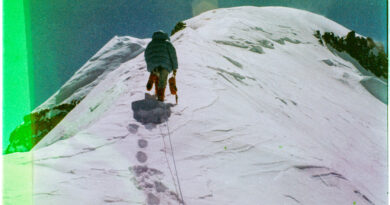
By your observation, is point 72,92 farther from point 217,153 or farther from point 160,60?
point 217,153

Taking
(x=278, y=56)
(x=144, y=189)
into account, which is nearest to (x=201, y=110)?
(x=144, y=189)

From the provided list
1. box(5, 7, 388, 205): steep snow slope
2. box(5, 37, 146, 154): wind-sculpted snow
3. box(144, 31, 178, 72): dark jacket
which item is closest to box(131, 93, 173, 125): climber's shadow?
box(5, 7, 388, 205): steep snow slope

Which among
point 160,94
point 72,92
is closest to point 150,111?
point 160,94

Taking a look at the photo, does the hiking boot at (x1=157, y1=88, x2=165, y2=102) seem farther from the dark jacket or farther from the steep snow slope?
the dark jacket

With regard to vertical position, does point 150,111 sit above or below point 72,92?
above

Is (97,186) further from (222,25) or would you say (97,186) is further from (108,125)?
(222,25)

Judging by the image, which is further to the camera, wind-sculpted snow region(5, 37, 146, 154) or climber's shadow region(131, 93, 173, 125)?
wind-sculpted snow region(5, 37, 146, 154)
